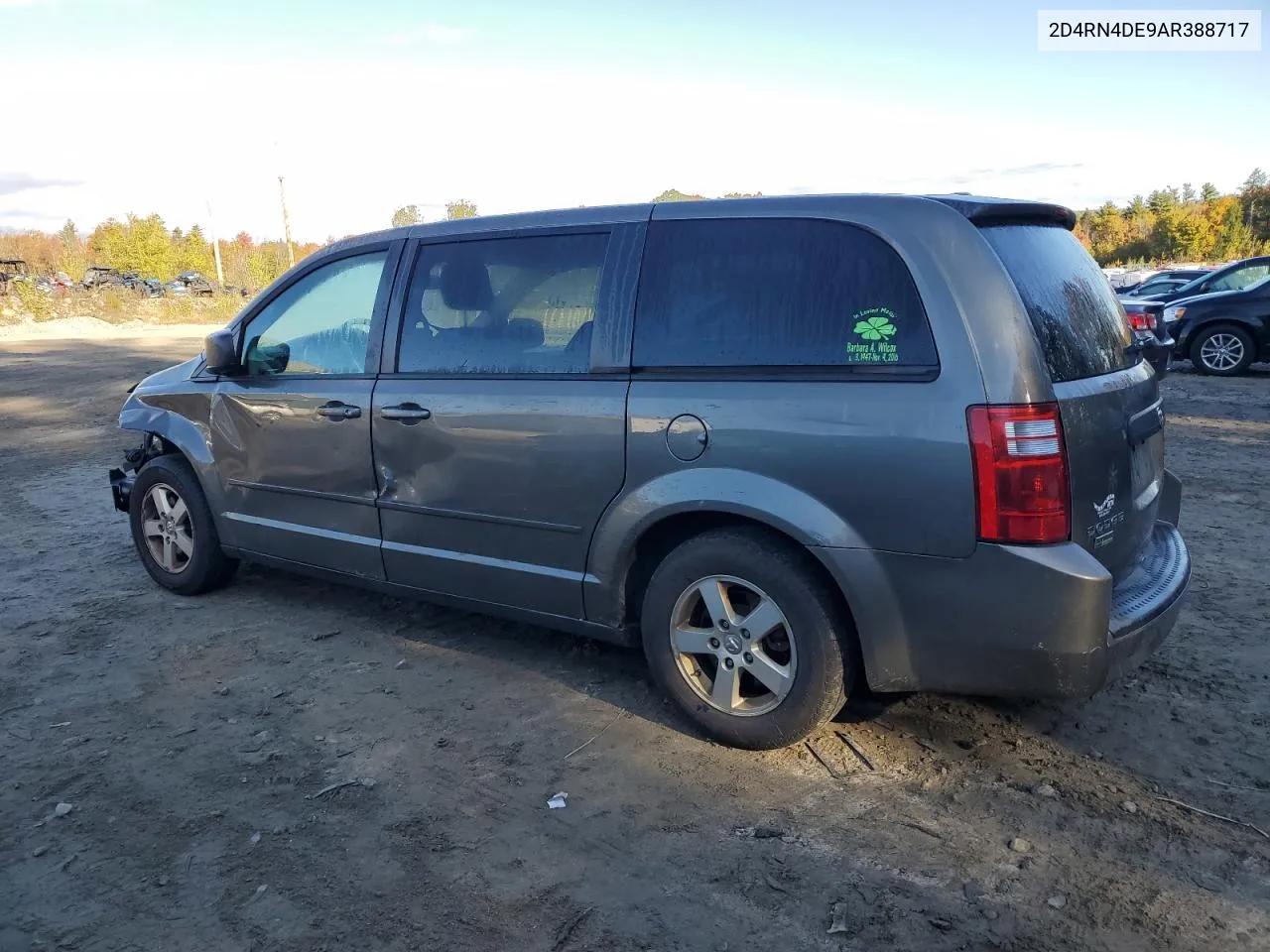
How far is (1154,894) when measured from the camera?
2604 millimetres

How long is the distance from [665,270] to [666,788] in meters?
1.80

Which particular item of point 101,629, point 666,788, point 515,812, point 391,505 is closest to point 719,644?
point 666,788

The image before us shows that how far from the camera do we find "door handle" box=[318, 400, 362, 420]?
4.30 m

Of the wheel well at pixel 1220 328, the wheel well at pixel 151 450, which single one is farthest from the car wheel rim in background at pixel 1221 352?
the wheel well at pixel 151 450

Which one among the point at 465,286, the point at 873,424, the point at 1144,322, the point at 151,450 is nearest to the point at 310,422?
the point at 465,286

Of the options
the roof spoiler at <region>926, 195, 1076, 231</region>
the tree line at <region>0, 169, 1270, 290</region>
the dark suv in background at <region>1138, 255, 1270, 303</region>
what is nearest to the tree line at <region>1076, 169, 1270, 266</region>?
the tree line at <region>0, 169, 1270, 290</region>

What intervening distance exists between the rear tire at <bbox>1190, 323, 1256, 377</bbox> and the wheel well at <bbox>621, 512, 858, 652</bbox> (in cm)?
1305

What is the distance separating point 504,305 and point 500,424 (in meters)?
0.53

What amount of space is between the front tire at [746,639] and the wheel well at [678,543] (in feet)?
0.06

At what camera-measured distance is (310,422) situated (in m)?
4.49

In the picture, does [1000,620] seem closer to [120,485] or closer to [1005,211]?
[1005,211]

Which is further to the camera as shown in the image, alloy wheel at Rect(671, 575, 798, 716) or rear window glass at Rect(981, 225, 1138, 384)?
alloy wheel at Rect(671, 575, 798, 716)

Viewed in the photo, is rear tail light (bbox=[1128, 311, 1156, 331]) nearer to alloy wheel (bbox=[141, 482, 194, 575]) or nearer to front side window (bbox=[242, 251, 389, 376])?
front side window (bbox=[242, 251, 389, 376])

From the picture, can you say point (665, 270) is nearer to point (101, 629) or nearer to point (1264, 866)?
point (1264, 866)
